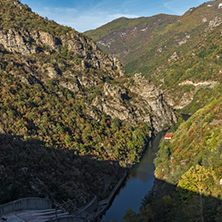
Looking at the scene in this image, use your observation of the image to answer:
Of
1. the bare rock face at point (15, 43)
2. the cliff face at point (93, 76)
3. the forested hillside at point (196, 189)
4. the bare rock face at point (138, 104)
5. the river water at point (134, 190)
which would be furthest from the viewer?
the bare rock face at point (138, 104)

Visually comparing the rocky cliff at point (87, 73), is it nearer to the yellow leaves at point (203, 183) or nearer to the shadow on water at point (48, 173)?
the shadow on water at point (48, 173)

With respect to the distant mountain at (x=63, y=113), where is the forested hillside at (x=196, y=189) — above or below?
below

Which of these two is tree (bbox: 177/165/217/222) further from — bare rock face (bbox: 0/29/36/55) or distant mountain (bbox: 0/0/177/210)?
bare rock face (bbox: 0/29/36/55)

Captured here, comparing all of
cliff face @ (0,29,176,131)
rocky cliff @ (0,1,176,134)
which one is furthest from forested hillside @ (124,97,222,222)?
cliff face @ (0,29,176,131)

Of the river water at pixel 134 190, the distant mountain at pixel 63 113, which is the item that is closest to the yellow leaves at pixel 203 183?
the river water at pixel 134 190

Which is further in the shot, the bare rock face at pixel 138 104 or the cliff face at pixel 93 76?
the bare rock face at pixel 138 104

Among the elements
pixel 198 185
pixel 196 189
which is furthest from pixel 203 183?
pixel 196 189

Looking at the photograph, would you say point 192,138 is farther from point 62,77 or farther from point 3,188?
point 62,77

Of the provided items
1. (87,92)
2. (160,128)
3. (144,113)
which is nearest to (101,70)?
(87,92)
